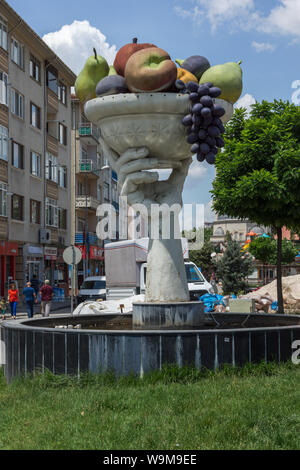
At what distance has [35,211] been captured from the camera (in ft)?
129

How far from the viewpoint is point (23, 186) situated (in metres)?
36.6

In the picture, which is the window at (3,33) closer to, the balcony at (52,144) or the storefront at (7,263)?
the balcony at (52,144)

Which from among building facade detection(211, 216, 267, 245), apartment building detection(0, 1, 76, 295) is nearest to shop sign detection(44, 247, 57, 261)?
apartment building detection(0, 1, 76, 295)

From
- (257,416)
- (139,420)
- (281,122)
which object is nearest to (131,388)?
(139,420)

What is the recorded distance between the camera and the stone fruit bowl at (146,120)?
9.02 metres

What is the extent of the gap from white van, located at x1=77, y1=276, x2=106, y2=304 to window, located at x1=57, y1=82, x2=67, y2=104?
19.4m

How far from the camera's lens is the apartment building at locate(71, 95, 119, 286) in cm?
5059

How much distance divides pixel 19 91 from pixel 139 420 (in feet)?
108

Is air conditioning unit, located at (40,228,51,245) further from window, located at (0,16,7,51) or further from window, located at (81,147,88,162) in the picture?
window, located at (81,147,88,162)

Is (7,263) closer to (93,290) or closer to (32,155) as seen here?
(93,290)

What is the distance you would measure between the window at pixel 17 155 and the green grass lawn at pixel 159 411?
29.2 meters

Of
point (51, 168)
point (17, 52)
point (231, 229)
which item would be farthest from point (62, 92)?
point (231, 229)
